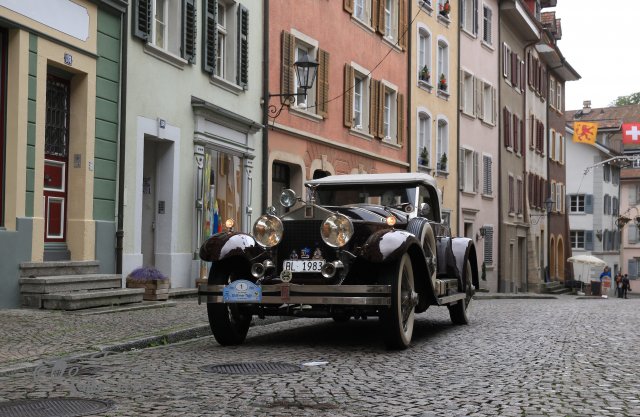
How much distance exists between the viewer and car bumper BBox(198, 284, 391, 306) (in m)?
8.74

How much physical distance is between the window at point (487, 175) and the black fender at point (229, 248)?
27.5 meters

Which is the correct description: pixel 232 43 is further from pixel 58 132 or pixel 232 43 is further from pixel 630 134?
pixel 630 134

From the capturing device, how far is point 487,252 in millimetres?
36406

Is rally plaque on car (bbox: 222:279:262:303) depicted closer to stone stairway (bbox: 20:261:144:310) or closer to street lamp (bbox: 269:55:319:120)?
stone stairway (bbox: 20:261:144:310)

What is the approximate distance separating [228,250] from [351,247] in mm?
1214

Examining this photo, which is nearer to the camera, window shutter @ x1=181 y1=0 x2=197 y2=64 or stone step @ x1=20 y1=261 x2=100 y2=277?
stone step @ x1=20 y1=261 x2=100 y2=277

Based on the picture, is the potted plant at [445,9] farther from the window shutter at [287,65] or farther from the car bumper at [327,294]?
the car bumper at [327,294]

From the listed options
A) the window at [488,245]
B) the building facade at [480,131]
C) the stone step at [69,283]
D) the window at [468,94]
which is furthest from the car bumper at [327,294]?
the window at [488,245]

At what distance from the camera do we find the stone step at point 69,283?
1188cm

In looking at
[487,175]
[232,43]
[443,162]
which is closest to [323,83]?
[232,43]

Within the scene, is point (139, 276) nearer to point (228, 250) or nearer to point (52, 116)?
point (52, 116)

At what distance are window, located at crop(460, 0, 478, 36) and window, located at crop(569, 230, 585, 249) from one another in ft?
103

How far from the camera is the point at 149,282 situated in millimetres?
14172

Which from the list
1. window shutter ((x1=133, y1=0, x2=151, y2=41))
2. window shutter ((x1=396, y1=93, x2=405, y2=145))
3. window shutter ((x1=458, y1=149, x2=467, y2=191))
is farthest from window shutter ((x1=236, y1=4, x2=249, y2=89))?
window shutter ((x1=458, y1=149, x2=467, y2=191))
